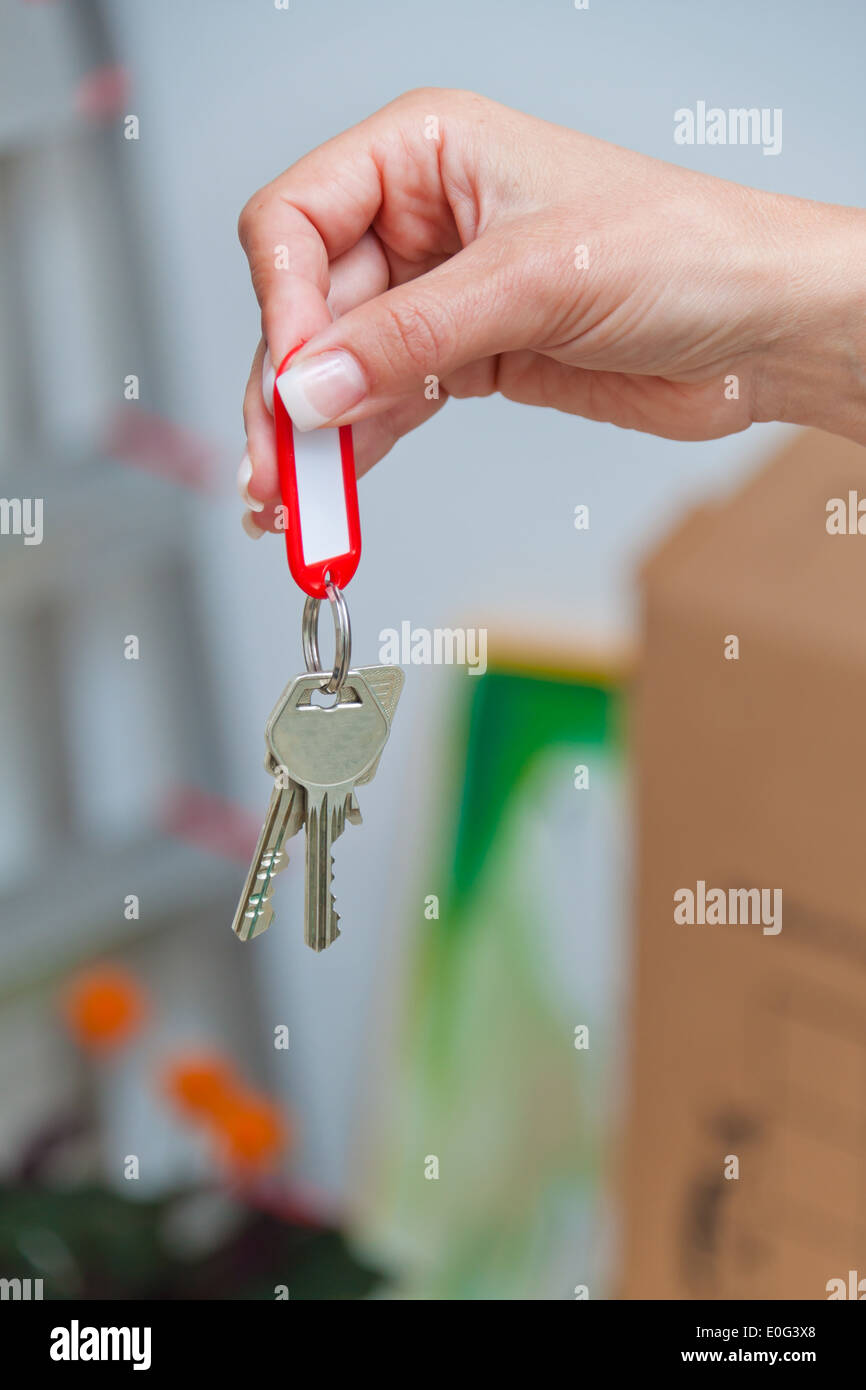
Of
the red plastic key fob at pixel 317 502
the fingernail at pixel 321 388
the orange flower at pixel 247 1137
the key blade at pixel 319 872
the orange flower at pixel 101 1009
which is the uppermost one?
the fingernail at pixel 321 388

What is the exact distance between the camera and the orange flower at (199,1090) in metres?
1.23

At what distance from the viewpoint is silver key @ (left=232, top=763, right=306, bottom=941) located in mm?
566

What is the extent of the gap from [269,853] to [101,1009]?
0.78 m

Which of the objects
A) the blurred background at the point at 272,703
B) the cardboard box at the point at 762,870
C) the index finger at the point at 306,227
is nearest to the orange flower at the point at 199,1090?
the blurred background at the point at 272,703

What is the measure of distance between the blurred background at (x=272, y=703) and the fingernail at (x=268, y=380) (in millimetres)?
446

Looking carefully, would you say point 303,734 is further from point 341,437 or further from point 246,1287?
point 246,1287

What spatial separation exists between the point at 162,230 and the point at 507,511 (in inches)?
16.3

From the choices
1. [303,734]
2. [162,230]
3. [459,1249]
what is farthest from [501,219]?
[459,1249]

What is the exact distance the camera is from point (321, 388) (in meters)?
0.56

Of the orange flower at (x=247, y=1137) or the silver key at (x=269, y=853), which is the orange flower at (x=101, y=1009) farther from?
the silver key at (x=269, y=853)

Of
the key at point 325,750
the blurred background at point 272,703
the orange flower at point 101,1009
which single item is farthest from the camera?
the orange flower at point 101,1009

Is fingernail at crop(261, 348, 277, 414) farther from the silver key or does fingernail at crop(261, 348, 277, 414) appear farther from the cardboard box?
the cardboard box

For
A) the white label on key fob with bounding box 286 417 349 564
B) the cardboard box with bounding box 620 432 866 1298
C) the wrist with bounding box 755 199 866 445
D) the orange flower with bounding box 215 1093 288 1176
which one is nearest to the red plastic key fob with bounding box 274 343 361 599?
the white label on key fob with bounding box 286 417 349 564

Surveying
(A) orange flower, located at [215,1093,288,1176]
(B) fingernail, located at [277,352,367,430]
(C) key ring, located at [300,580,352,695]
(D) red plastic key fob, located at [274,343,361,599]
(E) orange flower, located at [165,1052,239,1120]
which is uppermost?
(B) fingernail, located at [277,352,367,430]
